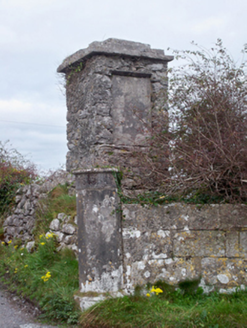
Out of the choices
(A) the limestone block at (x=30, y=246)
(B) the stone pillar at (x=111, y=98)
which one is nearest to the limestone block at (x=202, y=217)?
(B) the stone pillar at (x=111, y=98)

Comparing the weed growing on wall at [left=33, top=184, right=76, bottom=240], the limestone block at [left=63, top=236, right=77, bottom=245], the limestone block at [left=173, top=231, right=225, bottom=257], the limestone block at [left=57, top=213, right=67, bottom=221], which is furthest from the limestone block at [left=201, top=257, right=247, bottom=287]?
the limestone block at [left=57, top=213, right=67, bottom=221]

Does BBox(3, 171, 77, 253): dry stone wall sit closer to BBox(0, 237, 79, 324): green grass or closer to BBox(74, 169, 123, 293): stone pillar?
BBox(0, 237, 79, 324): green grass

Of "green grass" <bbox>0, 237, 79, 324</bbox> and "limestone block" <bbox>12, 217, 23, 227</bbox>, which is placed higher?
"limestone block" <bbox>12, 217, 23, 227</bbox>

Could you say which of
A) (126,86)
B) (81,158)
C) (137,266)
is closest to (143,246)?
(137,266)

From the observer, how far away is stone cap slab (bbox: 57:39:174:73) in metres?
7.86

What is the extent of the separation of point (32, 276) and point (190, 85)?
4249 millimetres

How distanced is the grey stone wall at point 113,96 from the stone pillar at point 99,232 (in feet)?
8.16

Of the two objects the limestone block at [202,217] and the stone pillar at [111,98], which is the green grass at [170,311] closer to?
the limestone block at [202,217]

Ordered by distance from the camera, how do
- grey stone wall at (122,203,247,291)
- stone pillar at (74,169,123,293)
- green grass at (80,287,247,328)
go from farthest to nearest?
grey stone wall at (122,203,247,291) → stone pillar at (74,169,123,293) → green grass at (80,287,247,328)

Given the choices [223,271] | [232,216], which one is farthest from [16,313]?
[232,216]

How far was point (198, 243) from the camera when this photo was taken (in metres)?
4.91

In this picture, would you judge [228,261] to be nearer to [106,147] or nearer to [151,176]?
[151,176]

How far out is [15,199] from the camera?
9.19 m

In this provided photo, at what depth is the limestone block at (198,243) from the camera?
4887 mm
